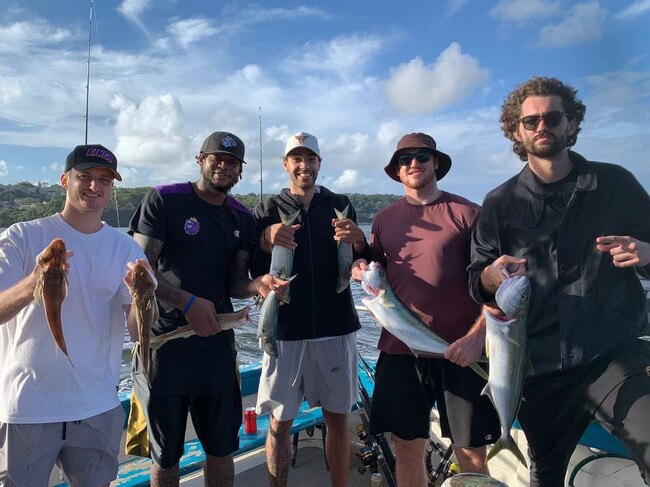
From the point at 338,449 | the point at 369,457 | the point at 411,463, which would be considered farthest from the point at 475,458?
the point at 369,457

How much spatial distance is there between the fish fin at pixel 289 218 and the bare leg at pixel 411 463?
1.99 meters

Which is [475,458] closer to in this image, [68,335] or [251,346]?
[68,335]

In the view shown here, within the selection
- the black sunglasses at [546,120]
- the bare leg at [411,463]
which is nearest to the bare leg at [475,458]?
the bare leg at [411,463]

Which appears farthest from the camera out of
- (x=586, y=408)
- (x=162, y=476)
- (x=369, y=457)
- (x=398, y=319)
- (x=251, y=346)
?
(x=251, y=346)

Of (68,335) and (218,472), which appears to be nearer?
(68,335)

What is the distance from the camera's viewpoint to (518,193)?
3.17 metres

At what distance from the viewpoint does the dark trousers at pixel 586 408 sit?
265 cm

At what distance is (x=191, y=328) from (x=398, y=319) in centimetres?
157

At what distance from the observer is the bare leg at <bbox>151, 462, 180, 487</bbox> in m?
3.45

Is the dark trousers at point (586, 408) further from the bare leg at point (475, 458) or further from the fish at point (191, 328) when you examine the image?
the fish at point (191, 328)

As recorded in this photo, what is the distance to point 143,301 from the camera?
9.12ft

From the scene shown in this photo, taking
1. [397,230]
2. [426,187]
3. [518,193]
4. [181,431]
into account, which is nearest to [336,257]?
[397,230]

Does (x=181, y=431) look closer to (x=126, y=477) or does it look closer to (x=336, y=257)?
(x=126, y=477)

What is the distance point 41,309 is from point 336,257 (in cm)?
230
